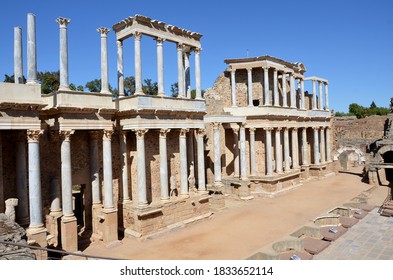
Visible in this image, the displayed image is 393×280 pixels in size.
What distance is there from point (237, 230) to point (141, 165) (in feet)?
20.0

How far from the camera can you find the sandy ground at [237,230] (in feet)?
47.3

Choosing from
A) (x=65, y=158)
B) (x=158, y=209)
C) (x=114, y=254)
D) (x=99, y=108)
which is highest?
(x=99, y=108)

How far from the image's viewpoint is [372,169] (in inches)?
1186

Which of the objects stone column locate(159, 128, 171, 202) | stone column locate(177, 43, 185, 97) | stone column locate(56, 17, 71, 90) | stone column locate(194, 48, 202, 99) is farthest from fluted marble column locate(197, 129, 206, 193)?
stone column locate(56, 17, 71, 90)

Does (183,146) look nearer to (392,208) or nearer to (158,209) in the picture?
(158,209)

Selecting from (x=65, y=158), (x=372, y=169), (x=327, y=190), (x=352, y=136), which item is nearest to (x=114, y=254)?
(x=65, y=158)

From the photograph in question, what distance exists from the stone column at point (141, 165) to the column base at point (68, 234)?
3511 mm

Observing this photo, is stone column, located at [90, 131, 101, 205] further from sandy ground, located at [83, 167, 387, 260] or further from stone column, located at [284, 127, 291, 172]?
stone column, located at [284, 127, 291, 172]

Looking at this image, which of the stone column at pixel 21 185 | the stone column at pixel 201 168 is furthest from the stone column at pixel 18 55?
the stone column at pixel 201 168

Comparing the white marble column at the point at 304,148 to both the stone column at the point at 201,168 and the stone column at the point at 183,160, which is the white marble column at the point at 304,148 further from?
A: the stone column at the point at 183,160

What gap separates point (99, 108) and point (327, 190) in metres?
20.7

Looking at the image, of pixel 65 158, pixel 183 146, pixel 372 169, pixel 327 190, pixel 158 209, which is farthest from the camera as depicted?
pixel 372 169

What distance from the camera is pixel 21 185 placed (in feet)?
45.6

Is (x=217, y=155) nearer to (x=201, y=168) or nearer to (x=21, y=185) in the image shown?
(x=201, y=168)
